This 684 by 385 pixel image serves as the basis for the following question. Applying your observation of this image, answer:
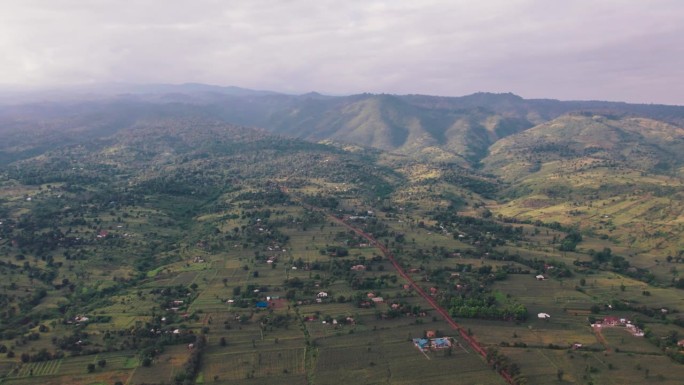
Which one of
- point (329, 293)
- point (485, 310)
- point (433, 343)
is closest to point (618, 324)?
point (485, 310)

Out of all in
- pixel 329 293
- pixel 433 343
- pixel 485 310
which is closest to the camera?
pixel 433 343

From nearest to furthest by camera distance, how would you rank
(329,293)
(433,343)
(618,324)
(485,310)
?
(433,343) < (618,324) < (485,310) < (329,293)

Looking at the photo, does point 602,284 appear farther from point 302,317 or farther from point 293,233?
point 293,233

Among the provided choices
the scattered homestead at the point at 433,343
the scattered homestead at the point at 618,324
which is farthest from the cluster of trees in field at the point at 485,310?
the scattered homestead at the point at 618,324

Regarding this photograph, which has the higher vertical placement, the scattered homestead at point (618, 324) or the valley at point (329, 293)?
the scattered homestead at point (618, 324)

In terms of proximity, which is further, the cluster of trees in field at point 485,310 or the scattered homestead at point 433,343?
the cluster of trees in field at point 485,310

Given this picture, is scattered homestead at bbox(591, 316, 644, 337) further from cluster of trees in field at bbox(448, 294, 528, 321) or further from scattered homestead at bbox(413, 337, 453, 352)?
scattered homestead at bbox(413, 337, 453, 352)

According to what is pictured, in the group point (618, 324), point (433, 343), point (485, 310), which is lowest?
point (433, 343)

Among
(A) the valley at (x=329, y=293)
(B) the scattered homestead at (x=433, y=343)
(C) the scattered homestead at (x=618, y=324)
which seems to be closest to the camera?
(A) the valley at (x=329, y=293)

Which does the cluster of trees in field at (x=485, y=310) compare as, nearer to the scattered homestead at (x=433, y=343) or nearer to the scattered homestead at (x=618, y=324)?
the scattered homestead at (x=433, y=343)

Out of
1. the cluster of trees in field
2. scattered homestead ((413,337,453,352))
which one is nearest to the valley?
the cluster of trees in field

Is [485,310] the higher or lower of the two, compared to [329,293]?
higher

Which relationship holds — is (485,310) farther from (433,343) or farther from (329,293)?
(329,293)
